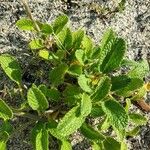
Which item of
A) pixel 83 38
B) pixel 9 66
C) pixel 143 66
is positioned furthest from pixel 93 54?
pixel 9 66

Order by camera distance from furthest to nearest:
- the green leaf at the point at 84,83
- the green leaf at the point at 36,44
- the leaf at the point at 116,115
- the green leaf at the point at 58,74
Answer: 1. the green leaf at the point at 36,44
2. the green leaf at the point at 58,74
3. the green leaf at the point at 84,83
4. the leaf at the point at 116,115

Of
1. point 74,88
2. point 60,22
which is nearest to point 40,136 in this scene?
point 74,88

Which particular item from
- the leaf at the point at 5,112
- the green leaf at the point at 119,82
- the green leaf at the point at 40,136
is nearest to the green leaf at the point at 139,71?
the green leaf at the point at 119,82

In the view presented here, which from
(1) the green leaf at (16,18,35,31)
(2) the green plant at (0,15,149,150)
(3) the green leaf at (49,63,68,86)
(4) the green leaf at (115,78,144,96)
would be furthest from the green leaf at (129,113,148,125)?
(1) the green leaf at (16,18,35,31)

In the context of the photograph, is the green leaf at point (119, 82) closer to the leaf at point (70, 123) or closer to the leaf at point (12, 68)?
the leaf at point (70, 123)

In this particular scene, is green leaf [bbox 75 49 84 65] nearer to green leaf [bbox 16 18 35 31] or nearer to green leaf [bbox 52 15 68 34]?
green leaf [bbox 52 15 68 34]

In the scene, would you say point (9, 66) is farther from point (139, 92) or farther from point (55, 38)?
point (139, 92)
